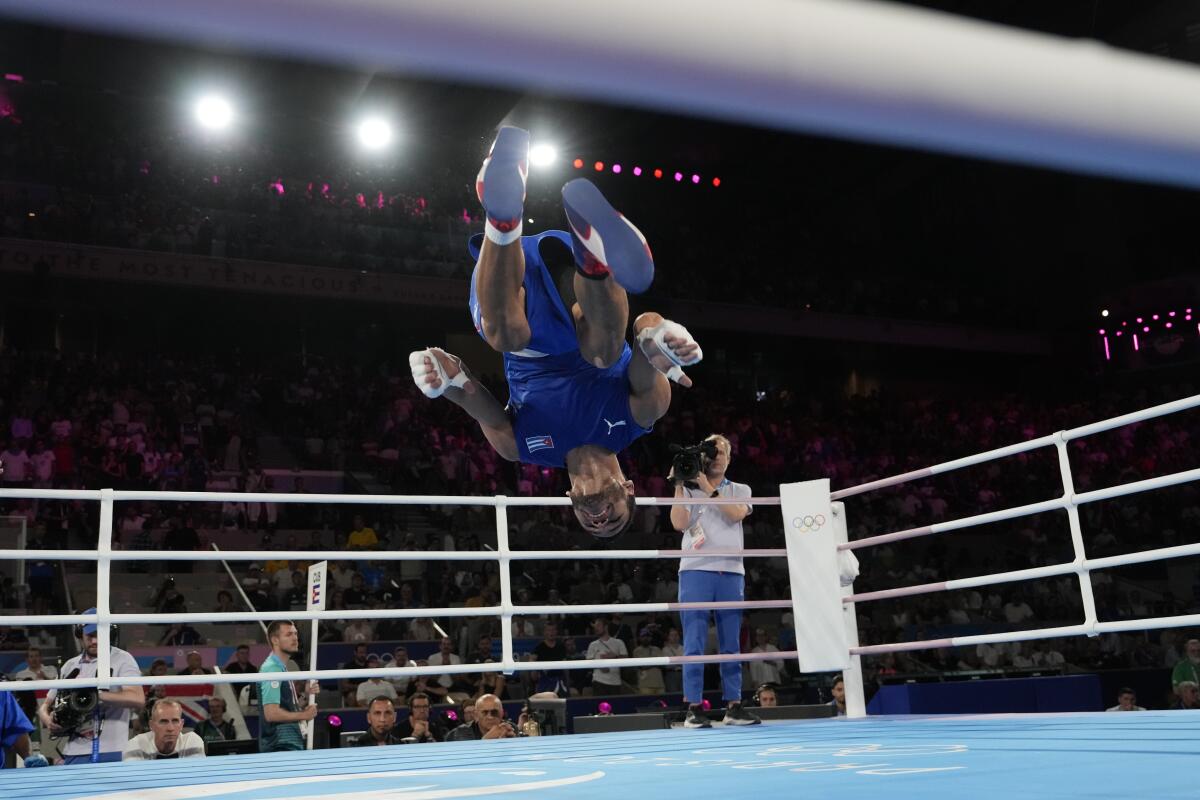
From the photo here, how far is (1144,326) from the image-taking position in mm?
17406

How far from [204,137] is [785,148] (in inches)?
337

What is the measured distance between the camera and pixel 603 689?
27.7 feet

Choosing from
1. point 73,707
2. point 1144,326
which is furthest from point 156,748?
point 1144,326

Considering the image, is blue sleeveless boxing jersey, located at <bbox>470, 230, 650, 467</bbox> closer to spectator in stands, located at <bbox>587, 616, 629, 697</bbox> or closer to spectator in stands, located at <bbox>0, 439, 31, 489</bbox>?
spectator in stands, located at <bbox>587, 616, 629, 697</bbox>

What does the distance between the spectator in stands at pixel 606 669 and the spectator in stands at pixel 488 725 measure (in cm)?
242

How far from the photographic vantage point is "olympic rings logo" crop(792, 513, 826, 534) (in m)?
4.92

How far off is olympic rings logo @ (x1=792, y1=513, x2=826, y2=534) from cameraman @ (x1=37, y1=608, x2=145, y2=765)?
3.01m

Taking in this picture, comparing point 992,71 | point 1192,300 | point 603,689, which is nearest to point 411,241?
point 603,689

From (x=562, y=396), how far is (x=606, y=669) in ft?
17.5

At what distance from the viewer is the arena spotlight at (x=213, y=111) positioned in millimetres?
12586

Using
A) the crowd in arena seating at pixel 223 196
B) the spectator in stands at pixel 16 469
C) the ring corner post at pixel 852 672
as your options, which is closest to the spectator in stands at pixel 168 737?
the ring corner post at pixel 852 672

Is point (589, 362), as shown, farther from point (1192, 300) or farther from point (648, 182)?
point (1192, 300)

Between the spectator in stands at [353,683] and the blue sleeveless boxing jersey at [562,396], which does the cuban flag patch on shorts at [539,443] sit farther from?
the spectator in stands at [353,683]

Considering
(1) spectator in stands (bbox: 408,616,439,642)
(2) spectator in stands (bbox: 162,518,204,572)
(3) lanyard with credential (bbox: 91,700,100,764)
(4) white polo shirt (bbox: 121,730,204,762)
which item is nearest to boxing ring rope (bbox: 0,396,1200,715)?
(3) lanyard with credential (bbox: 91,700,100,764)
